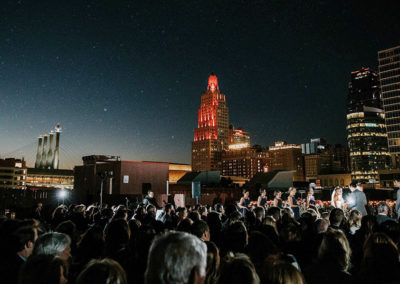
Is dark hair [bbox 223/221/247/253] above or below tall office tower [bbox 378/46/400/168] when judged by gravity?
below

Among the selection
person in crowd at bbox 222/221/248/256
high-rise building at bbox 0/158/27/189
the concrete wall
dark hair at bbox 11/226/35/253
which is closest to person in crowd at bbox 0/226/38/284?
dark hair at bbox 11/226/35/253

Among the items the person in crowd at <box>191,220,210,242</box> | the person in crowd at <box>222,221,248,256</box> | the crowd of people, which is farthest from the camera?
the person in crowd at <box>191,220,210,242</box>

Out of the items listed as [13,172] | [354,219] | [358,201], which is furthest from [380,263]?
[13,172]

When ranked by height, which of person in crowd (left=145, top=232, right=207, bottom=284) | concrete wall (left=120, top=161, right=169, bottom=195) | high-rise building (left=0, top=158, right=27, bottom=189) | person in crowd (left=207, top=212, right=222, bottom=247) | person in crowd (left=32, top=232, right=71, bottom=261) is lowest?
person in crowd (left=207, top=212, right=222, bottom=247)

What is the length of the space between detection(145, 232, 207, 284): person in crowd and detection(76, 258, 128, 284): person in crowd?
402mm

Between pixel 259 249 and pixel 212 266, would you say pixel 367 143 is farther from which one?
pixel 212 266

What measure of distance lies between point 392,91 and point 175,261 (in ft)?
459

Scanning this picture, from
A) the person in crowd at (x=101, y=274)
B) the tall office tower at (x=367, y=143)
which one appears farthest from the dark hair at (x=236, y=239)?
the tall office tower at (x=367, y=143)

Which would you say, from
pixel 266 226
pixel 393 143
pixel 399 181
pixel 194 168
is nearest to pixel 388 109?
pixel 393 143

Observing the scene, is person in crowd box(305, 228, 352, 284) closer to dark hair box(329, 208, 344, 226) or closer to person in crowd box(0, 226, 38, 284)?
dark hair box(329, 208, 344, 226)

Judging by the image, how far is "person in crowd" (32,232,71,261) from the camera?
3.41m

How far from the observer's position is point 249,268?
217 centimetres

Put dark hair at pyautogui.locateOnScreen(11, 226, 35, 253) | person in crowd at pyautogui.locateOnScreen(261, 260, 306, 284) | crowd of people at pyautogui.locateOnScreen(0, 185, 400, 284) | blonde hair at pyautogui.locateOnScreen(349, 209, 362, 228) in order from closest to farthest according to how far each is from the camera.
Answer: crowd of people at pyautogui.locateOnScreen(0, 185, 400, 284)
person in crowd at pyautogui.locateOnScreen(261, 260, 306, 284)
dark hair at pyautogui.locateOnScreen(11, 226, 35, 253)
blonde hair at pyautogui.locateOnScreen(349, 209, 362, 228)

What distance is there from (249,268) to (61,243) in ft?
8.14
